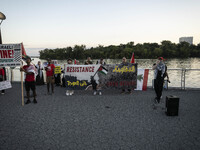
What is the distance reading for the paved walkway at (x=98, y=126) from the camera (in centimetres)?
354

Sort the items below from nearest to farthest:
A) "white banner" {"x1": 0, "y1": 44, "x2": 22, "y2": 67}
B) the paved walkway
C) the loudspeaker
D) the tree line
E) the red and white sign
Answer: the paved walkway < the loudspeaker < "white banner" {"x1": 0, "y1": 44, "x2": 22, "y2": 67} < the red and white sign < the tree line

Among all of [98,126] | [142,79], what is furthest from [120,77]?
[98,126]

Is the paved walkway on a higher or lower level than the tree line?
lower

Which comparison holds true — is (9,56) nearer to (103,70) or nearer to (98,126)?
(103,70)

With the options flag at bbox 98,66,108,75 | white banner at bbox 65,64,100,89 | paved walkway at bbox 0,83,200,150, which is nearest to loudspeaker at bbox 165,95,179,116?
paved walkway at bbox 0,83,200,150

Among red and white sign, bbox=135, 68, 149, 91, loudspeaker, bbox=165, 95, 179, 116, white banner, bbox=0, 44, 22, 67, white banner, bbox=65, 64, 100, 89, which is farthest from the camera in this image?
red and white sign, bbox=135, 68, 149, 91

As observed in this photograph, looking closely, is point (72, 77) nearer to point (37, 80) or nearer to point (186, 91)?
point (37, 80)

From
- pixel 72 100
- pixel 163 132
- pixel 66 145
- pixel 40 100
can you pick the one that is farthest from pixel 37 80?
pixel 163 132

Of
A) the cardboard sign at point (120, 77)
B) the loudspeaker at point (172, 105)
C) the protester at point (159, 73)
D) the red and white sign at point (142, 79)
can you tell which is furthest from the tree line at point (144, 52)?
the loudspeaker at point (172, 105)

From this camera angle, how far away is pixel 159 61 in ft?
21.0

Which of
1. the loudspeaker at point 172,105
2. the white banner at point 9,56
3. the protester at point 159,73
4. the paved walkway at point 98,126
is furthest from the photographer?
the white banner at point 9,56

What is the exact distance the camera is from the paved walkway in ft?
11.6

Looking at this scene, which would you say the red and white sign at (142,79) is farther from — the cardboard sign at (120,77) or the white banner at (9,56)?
the white banner at (9,56)

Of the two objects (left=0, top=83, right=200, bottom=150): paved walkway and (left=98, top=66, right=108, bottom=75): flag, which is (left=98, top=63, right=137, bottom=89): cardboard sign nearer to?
(left=98, top=66, right=108, bottom=75): flag
